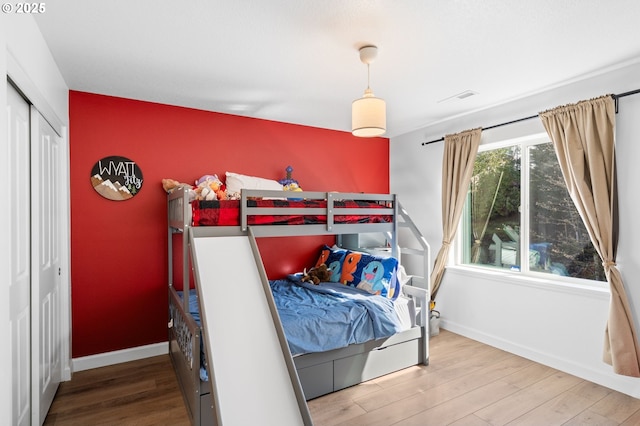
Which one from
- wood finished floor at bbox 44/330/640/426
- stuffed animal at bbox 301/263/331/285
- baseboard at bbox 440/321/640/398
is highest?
stuffed animal at bbox 301/263/331/285

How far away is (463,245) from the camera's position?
13.1ft

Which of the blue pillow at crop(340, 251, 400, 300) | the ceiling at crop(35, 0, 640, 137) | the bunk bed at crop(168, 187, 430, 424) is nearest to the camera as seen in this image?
the ceiling at crop(35, 0, 640, 137)

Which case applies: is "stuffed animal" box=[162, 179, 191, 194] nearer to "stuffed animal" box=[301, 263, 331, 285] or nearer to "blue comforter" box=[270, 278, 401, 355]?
"blue comforter" box=[270, 278, 401, 355]

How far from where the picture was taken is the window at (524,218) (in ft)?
9.96

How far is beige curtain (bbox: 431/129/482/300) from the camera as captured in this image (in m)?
3.66

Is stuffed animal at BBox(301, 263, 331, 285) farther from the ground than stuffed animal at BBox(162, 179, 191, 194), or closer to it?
closer to it

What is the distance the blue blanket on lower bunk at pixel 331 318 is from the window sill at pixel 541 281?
4.17 ft

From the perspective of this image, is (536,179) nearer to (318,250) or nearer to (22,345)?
(318,250)

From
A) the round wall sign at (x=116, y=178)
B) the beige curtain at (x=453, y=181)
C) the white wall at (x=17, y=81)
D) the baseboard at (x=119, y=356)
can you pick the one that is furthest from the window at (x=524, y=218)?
the white wall at (x=17, y=81)

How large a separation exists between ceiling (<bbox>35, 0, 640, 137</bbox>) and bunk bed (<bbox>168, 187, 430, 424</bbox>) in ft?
3.07

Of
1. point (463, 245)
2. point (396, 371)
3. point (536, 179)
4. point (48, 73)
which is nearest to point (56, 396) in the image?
point (48, 73)

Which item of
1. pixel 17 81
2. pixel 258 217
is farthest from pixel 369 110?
pixel 17 81

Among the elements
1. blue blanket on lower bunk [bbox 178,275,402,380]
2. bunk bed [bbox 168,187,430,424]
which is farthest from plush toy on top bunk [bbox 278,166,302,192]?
blue blanket on lower bunk [bbox 178,275,402,380]

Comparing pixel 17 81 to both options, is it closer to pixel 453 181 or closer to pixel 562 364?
pixel 453 181
